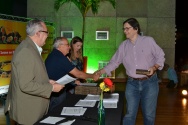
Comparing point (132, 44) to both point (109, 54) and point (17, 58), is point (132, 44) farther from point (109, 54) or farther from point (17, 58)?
point (109, 54)

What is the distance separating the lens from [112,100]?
3.20m

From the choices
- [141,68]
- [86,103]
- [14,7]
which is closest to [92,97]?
[86,103]

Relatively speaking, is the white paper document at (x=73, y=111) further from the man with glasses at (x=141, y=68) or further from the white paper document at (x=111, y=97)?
the man with glasses at (x=141, y=68)

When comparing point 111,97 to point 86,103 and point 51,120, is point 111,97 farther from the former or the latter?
point 51,120

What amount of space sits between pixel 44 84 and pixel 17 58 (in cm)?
31

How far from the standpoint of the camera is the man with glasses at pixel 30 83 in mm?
2432

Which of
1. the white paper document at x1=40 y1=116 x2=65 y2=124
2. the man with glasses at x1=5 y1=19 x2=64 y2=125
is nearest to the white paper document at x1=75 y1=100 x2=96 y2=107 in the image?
the man with glasses at x1=5 y1=19 x2=64 y2=125

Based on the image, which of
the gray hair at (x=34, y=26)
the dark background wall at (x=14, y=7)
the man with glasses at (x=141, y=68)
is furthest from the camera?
the dark background wall at (x=14, y=7)

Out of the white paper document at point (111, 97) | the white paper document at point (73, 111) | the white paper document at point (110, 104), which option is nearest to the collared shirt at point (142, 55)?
the white paper document at point (111, 97)

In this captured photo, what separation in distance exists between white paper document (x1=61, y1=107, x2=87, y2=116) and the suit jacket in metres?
0.19

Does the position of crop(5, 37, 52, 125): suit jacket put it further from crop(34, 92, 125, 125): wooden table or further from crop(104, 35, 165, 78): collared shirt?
crop(104, 35, 165, 78): collared shirt

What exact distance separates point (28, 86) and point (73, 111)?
527mm

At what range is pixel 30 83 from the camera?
2.42m

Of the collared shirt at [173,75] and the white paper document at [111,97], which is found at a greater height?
the white paper document at [111,97]
